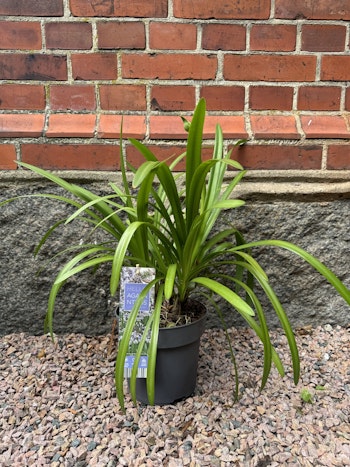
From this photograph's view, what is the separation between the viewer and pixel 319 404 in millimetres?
1459

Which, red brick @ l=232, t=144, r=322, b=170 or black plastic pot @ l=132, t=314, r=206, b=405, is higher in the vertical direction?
red brick @ l=232, t=144, r=322, b=170

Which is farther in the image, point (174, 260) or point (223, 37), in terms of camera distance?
point (223, 37)

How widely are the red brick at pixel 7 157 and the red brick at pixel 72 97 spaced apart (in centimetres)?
22

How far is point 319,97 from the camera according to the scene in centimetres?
173

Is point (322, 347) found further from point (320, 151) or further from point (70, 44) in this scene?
point (70, 44)

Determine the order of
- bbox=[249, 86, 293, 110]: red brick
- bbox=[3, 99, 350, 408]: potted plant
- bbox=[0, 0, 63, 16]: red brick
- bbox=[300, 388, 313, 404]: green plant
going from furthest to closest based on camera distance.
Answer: bbox=[249, 86, 293, 110]: red brick → bbox=[0, 0, 63, 16]: red brick → bbox=[300, 388, 313, 404]: green plant → bbox=[3, 99, 350, 408]: potted plant

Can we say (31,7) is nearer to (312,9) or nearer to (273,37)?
(273,37)

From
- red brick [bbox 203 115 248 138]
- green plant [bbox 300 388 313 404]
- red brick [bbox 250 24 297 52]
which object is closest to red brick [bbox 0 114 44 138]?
red brick [bbox 203 115 248 138]

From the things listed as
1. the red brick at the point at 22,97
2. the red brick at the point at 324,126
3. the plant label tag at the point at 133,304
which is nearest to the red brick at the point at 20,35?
the red brick at the point at 22,97

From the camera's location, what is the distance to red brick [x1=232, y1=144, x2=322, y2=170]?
5.59 feet

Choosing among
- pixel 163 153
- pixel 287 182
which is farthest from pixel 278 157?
pixel 163 153

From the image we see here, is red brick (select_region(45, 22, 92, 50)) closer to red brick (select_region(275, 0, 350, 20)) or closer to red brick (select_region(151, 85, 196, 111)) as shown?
red brick (select_region(151, 85, 196, 111))

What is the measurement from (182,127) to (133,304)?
713 millimetres

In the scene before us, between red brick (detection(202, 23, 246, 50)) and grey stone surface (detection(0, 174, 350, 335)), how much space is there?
567 mm
